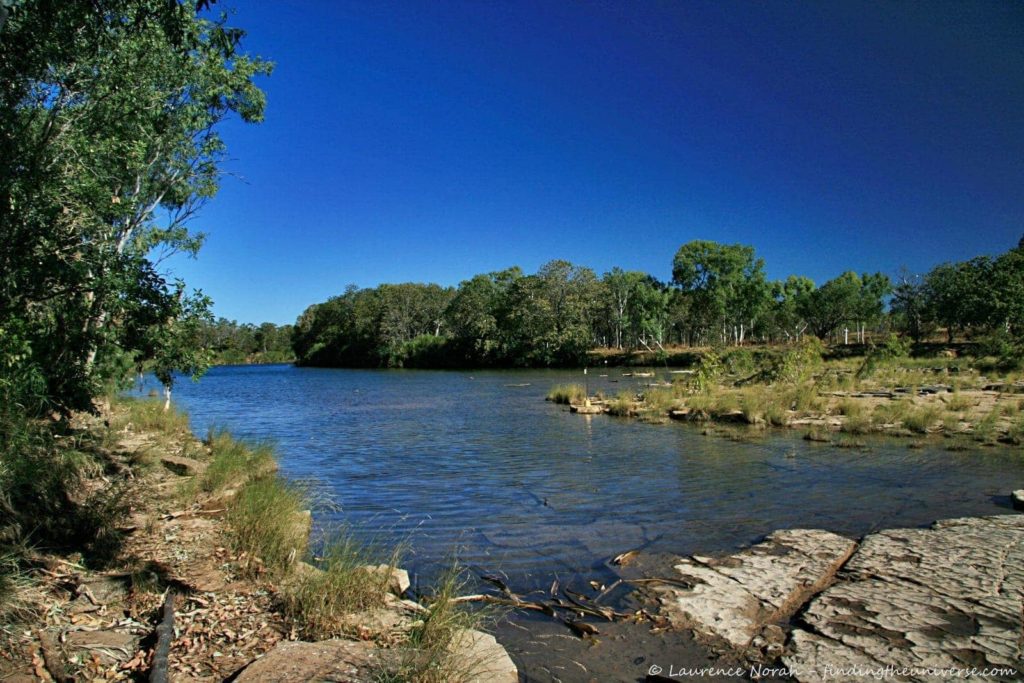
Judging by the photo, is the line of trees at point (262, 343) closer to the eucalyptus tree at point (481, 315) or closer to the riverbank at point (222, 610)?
the eucalyptus tree at point (481, 315)

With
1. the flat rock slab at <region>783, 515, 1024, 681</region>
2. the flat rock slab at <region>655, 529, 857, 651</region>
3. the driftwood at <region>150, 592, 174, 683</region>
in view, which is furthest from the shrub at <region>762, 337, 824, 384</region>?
the driftwood at <region>150, 592, 174, 683</region>

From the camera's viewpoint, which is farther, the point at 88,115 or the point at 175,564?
the point at 88,115

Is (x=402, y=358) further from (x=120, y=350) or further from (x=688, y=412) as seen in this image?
(x=120, y=350)

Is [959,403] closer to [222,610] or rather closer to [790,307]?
[222,610]

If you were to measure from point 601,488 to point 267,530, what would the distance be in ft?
21.8

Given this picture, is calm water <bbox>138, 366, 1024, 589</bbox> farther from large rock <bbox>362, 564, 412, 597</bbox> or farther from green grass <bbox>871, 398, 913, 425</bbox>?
green grass <bbox>871, 398, 913, 425</bbox>

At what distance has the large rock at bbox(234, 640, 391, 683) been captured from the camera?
3.81 m

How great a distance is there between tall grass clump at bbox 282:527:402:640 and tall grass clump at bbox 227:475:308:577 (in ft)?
1.69

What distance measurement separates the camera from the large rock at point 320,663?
12.5 feet

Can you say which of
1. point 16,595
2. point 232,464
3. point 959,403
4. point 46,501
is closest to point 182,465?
point 232,464

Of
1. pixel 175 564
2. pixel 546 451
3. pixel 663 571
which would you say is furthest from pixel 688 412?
pixel 175 564

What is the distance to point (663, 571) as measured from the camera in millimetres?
6699

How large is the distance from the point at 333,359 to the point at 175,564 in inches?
4460

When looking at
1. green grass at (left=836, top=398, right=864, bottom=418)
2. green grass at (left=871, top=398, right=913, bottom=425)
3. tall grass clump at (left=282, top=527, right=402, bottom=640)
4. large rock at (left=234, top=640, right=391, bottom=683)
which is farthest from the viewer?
green grass at (left=836, top=398, right=864, bottom=418)
